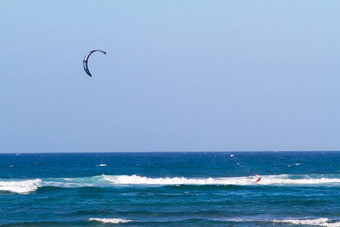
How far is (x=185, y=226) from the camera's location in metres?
21.0

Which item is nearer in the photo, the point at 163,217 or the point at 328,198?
the point at 163,217

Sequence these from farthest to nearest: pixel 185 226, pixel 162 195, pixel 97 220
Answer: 1. pixel 162 195
2. pixel 97 220
3. pixel 185 226

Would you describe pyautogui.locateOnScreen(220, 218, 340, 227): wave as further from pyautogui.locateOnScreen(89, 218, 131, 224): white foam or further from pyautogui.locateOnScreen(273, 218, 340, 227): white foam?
pyautogui.locateOnScreen(89, 218, 131, 224): white foam

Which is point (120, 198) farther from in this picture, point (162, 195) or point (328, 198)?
point (328, 198)

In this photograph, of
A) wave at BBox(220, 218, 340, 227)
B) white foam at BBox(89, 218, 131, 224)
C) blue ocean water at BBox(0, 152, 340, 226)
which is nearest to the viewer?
wave at BBox(220, 218, 340, 227)

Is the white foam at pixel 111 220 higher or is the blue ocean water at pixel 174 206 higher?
the blue ocean water at pixel 174 206

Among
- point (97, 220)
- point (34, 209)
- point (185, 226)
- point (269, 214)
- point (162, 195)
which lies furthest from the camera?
point (162, 195)

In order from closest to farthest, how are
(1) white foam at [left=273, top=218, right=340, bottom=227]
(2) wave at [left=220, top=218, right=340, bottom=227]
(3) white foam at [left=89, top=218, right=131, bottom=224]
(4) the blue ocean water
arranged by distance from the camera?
(1) white foam at [left=273, top=218, right=340, bottom=227], (2) wave at [left=220, top=218, right=340, bottom=227], (3) white foam at [left=89, top=218, right=131, bottom=224], (4) the blue ocean water

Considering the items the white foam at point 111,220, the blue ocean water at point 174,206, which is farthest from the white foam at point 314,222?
the white foam at point 111,220

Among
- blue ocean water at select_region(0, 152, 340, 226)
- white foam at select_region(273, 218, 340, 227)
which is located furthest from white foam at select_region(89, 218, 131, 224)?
white foam at select_region(273, 218, 340, 227)

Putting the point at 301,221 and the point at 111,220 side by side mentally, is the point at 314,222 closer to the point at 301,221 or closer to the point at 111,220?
the point at 301,221

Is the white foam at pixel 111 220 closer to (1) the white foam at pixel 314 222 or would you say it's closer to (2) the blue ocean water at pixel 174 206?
(2) the blue ocean water at pixel 174 206

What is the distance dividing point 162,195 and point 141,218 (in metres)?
7.61

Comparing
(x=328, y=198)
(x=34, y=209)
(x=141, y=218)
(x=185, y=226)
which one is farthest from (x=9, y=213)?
(x=328, y=198)
